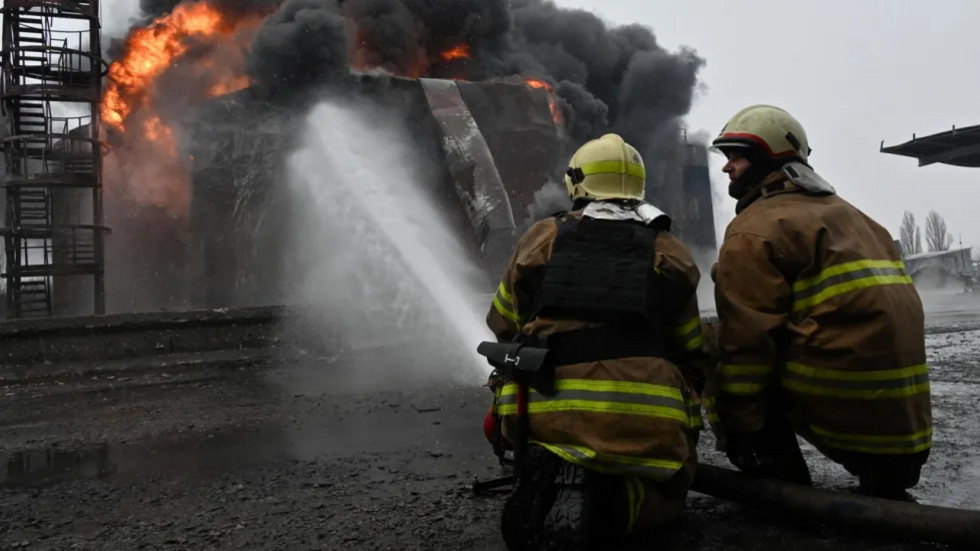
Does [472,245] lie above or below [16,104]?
below

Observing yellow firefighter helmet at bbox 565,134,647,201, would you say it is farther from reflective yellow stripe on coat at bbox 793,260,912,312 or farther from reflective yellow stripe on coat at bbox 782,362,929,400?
reflective yellow stripe on coat at bbox 782,362,929,400

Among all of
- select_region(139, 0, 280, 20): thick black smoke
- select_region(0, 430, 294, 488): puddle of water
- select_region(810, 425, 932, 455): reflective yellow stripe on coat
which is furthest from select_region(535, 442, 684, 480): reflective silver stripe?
select_region(139, 0, 280, 20): thick black smoke

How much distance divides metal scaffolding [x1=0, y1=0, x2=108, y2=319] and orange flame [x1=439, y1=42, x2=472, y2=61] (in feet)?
37.5

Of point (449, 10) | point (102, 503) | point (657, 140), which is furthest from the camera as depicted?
point (657, 140)

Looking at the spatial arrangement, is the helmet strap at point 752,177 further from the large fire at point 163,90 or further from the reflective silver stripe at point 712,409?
the large fire at point 163,90

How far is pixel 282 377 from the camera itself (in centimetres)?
737

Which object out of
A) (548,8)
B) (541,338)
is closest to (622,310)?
(541,338)

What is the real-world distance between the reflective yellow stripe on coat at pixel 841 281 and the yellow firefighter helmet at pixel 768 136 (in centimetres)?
59

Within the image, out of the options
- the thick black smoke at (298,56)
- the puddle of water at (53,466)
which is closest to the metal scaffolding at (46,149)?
the thick black smoke at (298,56)

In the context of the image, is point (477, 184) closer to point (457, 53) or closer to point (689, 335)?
point (457, 53)

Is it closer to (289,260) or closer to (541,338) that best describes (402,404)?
(541,338)

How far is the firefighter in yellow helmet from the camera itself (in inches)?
90.5

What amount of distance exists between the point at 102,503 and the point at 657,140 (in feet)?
84.0

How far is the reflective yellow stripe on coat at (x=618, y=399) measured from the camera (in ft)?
7.05
